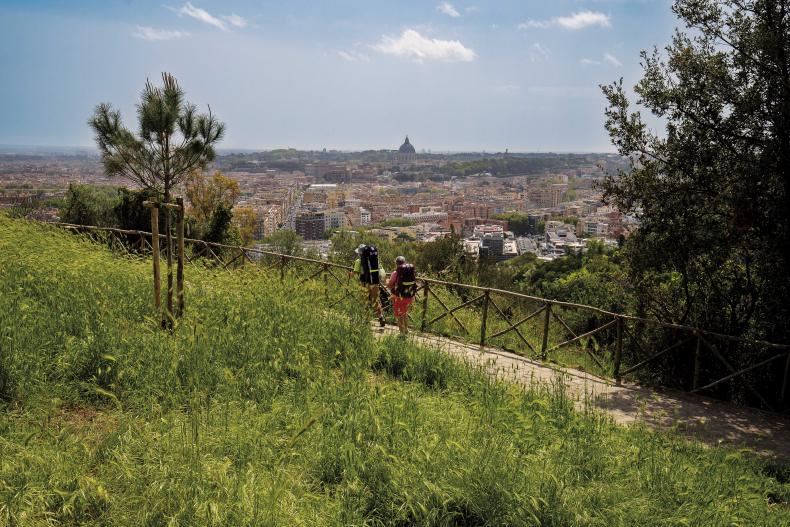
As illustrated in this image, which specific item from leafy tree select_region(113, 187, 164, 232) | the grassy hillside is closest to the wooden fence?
the grassy hillside

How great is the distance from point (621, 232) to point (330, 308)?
18.8ft

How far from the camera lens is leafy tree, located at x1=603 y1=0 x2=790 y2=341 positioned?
7055mm

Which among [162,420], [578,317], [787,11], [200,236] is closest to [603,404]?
[162,420]

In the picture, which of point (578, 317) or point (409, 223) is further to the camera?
point (409, 223)

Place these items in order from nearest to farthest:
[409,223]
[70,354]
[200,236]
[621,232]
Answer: [70,354], [621,232], [200,236], [409,223]

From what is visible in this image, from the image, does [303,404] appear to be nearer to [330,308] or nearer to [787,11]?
[330,308]

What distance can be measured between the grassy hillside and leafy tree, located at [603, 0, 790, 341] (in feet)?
11.1

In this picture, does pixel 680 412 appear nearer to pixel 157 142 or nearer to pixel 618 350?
pixel 618 350

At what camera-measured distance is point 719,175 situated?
760 centimetres

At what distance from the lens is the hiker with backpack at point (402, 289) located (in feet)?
27.9

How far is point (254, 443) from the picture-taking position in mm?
3848

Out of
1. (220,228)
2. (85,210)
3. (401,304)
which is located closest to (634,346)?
(401,304)

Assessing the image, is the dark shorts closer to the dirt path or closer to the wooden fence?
the wooden fence

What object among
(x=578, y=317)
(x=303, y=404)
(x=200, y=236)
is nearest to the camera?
(x=303, y=404)
